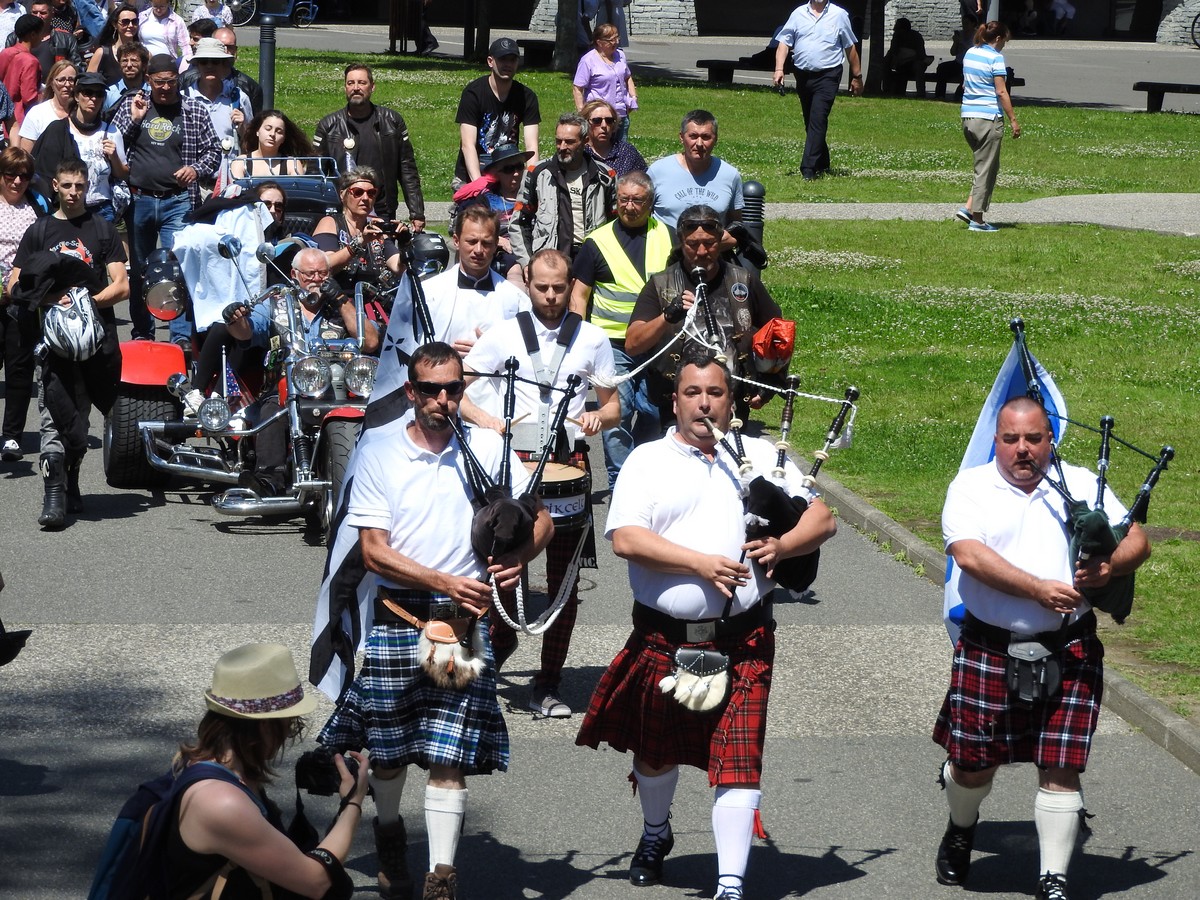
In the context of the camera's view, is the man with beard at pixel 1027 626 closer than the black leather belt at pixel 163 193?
Yes

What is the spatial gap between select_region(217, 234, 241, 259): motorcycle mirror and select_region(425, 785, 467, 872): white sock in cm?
631

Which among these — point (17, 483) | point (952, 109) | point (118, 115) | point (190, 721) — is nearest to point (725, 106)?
point (952, 109)

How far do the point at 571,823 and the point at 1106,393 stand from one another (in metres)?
8.39

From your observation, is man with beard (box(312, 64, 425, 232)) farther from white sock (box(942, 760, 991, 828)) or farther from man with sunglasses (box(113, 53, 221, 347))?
white sock (box(942, 760, 991, 828))

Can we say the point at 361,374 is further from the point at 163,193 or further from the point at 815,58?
the point at 815,58

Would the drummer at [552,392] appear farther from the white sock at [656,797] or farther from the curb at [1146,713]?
the curb at [1146,713]

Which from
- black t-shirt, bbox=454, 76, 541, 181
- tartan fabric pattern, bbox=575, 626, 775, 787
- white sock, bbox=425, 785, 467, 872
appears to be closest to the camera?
white sock, bbox=425, 785, 467, 872

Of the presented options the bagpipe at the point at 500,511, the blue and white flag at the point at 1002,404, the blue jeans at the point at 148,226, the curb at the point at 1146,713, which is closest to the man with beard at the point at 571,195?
the curb at the point at 1146,713

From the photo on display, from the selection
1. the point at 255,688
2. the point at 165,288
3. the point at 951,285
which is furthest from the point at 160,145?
the point at 255,688

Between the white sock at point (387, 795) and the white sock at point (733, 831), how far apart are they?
3.48 ft

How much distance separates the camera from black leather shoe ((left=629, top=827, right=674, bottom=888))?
5.91m

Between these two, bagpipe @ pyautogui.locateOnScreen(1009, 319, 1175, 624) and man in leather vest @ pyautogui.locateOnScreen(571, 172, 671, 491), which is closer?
bagpipe @ pyautogui.locateOnScreen(1009, 319, 1175, 624)

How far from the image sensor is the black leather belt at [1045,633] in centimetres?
575

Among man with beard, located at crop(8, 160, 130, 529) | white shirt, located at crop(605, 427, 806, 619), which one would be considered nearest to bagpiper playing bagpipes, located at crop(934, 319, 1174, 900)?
white shirt, located at crop(605, 427, 806, 619)
